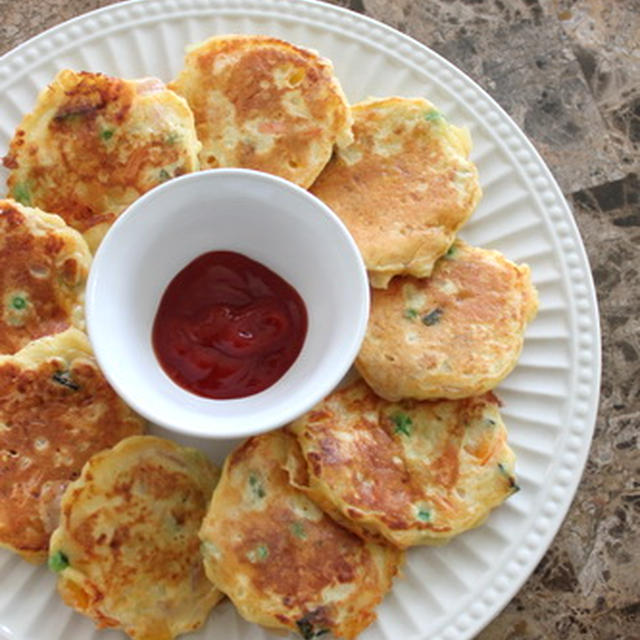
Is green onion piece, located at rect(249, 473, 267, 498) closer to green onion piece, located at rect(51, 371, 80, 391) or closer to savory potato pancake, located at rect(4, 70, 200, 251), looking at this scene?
green onion piece, located at rect(51, 371, 80, 391)

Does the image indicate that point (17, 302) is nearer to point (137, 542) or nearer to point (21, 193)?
point (21, 193)

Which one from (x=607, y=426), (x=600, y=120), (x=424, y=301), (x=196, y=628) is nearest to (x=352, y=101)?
(x=424, y=301)

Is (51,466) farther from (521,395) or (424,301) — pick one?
(521,395)

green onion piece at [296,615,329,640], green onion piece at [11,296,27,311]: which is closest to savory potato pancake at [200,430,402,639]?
green onion piece at [296,615,329,640]

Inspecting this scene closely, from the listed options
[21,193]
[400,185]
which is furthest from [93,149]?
[400,185]

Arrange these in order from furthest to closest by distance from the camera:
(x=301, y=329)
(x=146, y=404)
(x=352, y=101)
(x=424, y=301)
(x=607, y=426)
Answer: (x=607, y=426)
(x=352, y=101)
(x=424, y=301)
(x=301, y=329)
(x=146, y=404)

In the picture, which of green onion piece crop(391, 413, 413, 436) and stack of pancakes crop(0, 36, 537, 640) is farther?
green onion piece crop(391, 413, 413, 436)
